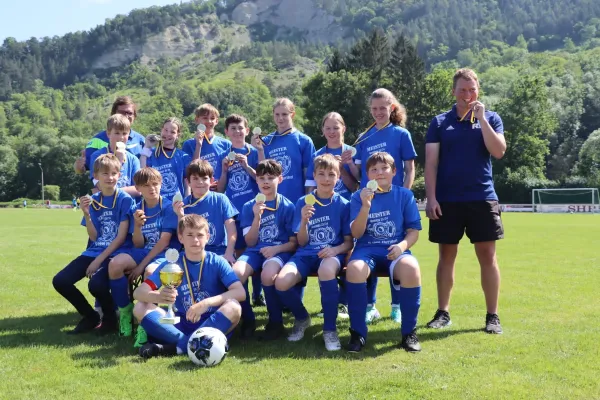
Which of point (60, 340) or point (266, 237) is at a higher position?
point (266, 237)

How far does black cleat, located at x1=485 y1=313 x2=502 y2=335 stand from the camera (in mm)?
5625

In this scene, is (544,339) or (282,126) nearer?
(544,339)

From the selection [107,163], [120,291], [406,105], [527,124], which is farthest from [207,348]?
[527,124]

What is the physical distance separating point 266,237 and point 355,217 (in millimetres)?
1026

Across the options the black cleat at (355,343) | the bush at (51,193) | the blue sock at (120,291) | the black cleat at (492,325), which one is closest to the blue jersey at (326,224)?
the black cleat at (355,343)

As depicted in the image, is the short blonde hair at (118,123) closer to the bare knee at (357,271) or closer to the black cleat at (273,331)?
the black cleat at (273,331)

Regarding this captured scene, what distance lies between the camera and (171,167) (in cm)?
695

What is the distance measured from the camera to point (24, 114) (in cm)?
14762

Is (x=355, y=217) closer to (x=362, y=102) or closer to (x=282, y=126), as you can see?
(x=282, y=126)

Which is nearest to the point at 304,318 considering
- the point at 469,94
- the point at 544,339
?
the point at 544,339

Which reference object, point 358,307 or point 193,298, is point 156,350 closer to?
point 193,298

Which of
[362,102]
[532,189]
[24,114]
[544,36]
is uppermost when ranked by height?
[544,36]

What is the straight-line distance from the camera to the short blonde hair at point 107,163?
6.07 meters

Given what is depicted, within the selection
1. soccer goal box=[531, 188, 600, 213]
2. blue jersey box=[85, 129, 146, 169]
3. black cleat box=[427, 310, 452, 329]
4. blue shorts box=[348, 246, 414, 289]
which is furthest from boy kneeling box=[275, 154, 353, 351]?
soccer goal box=[531, 188, 600, 213]
